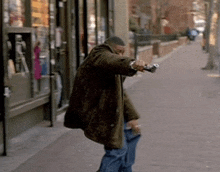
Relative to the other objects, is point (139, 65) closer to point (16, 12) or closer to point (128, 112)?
point (128, 112)

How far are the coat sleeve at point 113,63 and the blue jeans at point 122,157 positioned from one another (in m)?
0.79

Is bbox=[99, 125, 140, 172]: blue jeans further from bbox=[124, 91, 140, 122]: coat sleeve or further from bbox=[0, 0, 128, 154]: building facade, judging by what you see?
bbox=[0, 0, 128, 154]: building facade

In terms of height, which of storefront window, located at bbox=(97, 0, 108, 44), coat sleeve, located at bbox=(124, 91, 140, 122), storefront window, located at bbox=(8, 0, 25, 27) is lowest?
coat sleeve, located at bbox=(124, 91, 140, 122)

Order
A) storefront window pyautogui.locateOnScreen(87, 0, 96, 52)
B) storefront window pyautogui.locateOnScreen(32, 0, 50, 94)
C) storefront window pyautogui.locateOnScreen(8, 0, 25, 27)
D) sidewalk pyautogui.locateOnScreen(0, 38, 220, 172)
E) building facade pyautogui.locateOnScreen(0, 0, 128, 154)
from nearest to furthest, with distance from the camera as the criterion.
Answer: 1. sidewalk pyautogui.locateOnScreen(0, 38, 220, 172)
2. building facade pyautogui.locateOnScreen(0, 0, 128, 154)
3. storefront window pyautogui.locateOnScreen(8, 0, 25, 27)
4. storefront window pyautogui.locateOnScreen(32, 0, 50, 94)
5. storefront window pyautogui.locateOnScreen(87, 0, 96, 52)

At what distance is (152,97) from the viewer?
13.6m

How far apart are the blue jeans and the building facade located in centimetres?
234

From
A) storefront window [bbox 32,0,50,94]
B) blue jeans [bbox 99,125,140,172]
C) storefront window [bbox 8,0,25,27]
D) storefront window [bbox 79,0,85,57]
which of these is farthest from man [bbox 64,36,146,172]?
storefront window [bbox 79,0,85,57]

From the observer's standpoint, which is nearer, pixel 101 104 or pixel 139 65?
pixel 139 65

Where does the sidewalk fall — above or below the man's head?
below

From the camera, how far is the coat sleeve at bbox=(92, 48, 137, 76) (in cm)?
416

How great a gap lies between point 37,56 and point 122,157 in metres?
4.81

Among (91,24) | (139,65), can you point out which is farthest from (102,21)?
(139,65)

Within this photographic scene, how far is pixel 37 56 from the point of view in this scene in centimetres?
938

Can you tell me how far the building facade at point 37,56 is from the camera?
305 inches
